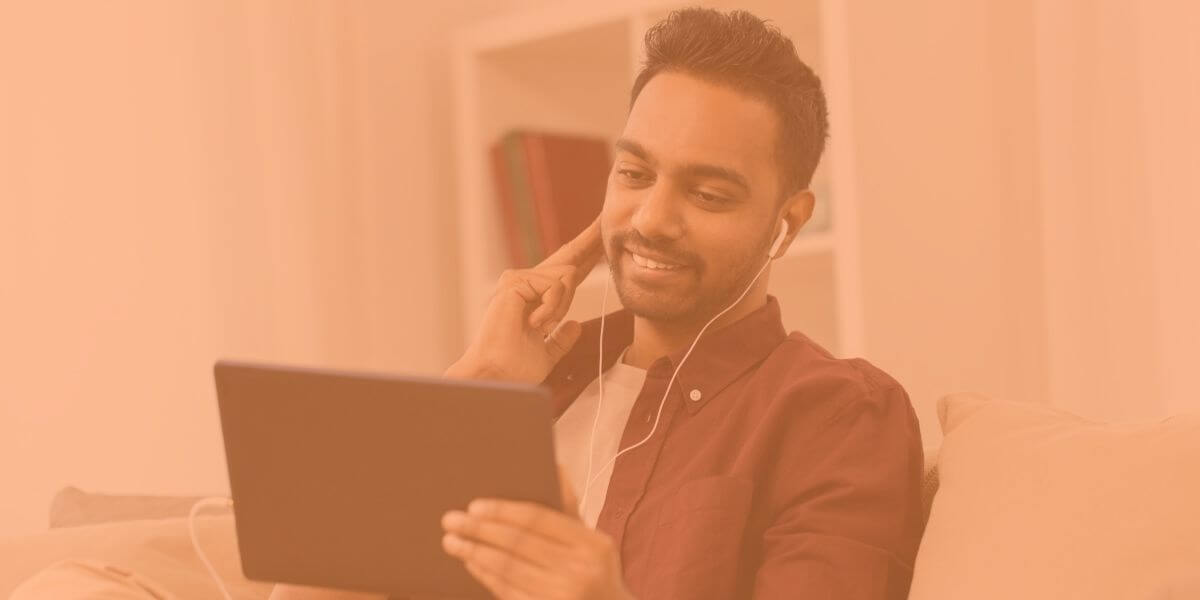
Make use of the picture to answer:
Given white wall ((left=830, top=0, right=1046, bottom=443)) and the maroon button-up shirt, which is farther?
white wall ((left=830, top=0, right=1046, bottom=443))

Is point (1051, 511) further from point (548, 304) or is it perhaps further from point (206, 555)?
point (206, 555)

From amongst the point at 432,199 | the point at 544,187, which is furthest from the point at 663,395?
the point at 432,199

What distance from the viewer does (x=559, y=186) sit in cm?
263

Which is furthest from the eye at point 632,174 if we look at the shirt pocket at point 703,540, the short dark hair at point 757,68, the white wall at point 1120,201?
the white wall at point 1120,201

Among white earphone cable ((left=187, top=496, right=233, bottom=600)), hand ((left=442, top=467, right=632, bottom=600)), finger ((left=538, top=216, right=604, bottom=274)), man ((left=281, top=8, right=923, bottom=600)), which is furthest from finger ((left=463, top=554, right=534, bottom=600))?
finger ((left=538, top=216, right=604, bottom=274))

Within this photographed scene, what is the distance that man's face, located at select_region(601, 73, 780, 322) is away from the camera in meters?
1.48

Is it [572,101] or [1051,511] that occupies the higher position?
[572,101]

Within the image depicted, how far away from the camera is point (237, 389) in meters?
1.10

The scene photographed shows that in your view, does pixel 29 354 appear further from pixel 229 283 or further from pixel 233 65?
pixel 233 65

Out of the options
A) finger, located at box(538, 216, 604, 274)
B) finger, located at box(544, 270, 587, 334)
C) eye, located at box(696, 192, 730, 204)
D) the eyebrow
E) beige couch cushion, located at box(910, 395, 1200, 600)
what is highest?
the eyebrow

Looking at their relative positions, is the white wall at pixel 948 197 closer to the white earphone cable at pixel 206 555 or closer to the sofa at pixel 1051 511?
the sofa at pixel 1051 511

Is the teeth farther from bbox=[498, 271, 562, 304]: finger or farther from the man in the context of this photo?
bbox=[498, 271, 562, 304]: finger

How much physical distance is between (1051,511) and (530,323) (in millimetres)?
710

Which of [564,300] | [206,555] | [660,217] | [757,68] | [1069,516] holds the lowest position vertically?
[206,555]
